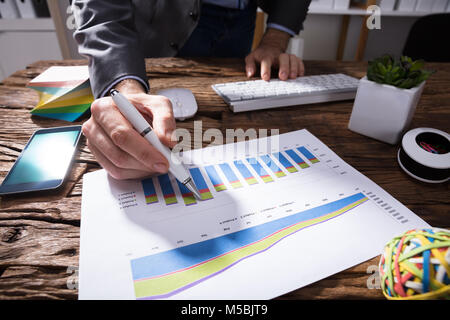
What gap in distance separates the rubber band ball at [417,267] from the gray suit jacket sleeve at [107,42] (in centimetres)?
56

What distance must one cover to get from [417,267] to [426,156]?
8.8 inches

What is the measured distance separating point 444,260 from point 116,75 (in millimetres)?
609

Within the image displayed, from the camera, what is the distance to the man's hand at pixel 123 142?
377 millimetres

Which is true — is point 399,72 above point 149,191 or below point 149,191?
above

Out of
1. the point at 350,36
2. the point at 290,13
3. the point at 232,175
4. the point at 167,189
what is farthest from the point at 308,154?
the point at 350,36

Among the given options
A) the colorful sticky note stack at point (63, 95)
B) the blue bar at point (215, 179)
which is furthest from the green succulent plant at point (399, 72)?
the colorful sticky note stack at point (63, 95)

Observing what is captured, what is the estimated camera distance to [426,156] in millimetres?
407

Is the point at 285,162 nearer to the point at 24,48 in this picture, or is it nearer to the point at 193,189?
the point at 193,189

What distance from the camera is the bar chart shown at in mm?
391

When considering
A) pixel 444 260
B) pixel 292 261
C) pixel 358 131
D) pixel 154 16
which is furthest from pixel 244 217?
pixel 154 16

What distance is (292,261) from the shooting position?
0.30m

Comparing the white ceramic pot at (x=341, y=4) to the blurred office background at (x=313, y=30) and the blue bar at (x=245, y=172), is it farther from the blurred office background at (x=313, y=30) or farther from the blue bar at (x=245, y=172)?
the blue bar at (x=245, y=172)

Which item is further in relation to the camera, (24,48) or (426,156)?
(24,48)
